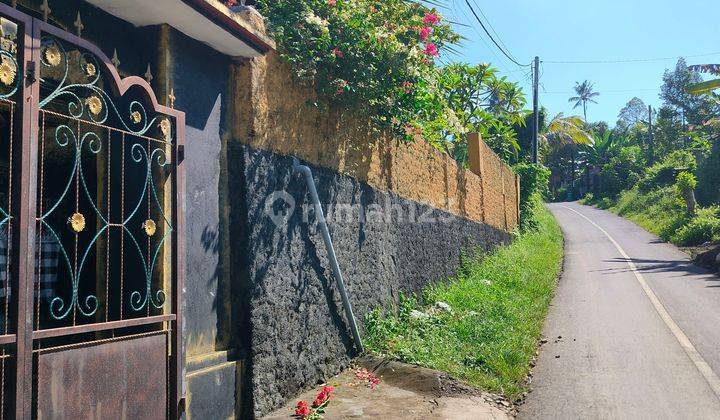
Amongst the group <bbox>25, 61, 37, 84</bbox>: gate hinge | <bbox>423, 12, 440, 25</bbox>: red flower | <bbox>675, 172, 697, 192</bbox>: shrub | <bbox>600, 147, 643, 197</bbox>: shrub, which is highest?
<bbox>600, 147, 643, 197</bbox>: shrub

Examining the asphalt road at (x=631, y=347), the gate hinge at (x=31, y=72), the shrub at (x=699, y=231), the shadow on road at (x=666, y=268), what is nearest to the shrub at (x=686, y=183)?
the shrub at (x=699, y=231)

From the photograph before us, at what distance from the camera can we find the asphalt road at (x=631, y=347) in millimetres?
5867

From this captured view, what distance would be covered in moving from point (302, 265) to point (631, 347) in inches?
194

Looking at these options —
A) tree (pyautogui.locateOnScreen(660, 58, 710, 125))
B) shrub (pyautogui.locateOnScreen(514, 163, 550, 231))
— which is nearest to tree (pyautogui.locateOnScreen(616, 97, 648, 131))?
tree (pyautogui.locateOnScreen(660, 58, 710, 125))

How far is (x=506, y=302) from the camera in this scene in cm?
994

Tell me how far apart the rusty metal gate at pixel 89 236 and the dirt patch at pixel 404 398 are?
1505mm

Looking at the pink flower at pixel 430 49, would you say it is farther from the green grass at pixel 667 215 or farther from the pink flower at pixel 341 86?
the green grass at pixel 667 215

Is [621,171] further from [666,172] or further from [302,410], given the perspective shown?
[302,410]

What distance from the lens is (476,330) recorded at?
7.91 meters

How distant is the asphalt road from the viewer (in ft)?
19.2

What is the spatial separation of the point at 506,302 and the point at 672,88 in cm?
4894

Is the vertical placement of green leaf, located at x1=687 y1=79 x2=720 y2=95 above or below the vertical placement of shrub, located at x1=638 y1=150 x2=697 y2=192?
above

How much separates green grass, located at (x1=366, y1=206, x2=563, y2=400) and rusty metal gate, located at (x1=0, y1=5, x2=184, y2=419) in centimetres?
335

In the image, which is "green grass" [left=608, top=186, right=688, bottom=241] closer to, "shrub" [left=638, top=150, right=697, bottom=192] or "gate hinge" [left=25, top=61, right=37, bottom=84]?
"shrub" [left=638, top=150, right=697, bottom=192]
